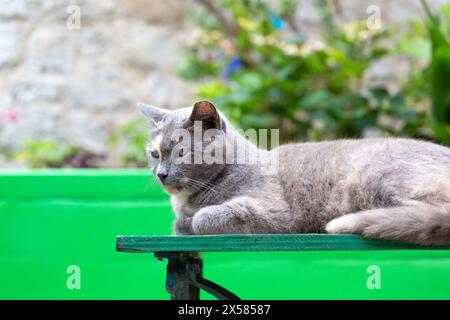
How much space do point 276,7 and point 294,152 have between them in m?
2.20

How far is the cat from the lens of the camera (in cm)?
149

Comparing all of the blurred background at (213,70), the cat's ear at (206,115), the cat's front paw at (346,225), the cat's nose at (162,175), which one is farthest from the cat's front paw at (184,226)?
the blurred background at (213,70)

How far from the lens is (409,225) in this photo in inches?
52.4

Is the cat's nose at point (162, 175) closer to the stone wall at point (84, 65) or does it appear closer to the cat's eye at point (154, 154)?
the cat's eye at point (154, 154)

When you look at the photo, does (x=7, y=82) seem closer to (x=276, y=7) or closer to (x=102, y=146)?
(x=102, y=146)

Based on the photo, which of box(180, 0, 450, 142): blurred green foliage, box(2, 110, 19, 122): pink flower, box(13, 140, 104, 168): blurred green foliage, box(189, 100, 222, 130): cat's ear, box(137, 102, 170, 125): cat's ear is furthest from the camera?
box(2, 110, 19, 122): pink flower

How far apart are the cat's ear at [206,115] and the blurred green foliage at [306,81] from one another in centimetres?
165

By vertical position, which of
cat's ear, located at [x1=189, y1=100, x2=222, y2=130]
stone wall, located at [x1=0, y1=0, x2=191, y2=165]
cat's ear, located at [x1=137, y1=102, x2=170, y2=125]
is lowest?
cat's ear, located at [x1=189, y1=100, x2=222, y2=130]

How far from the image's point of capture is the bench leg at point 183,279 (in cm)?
140

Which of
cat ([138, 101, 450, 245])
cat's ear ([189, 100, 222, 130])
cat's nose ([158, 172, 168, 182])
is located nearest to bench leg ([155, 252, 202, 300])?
cat ([138, 101, 450, 245])

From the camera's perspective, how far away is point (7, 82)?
4027mm

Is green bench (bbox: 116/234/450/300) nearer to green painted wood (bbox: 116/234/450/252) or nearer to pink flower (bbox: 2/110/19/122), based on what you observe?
green painted wood (bbox: 116/234/450/252)

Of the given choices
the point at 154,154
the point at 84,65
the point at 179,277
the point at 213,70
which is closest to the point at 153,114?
the point at 154,154
